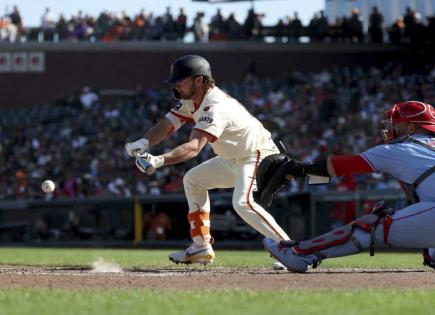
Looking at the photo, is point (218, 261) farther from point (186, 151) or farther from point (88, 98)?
point (88, 98)

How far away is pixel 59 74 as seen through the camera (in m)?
33.7

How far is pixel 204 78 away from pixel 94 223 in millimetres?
14017

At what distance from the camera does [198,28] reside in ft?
104

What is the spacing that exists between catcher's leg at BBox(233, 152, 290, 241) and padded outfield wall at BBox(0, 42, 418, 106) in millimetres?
24076

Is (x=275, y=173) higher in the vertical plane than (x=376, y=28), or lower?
lower

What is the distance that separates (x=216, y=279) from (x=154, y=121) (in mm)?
20907

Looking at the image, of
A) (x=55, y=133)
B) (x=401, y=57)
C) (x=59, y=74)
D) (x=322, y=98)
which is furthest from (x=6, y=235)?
(x=401, y=57)

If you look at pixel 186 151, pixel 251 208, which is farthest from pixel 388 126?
pixel 186 151

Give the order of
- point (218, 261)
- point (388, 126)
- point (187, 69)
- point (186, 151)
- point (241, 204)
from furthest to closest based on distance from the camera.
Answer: point (218, 261), point (187, 69), point (241, 204), point (186, 151), point (388, 126)

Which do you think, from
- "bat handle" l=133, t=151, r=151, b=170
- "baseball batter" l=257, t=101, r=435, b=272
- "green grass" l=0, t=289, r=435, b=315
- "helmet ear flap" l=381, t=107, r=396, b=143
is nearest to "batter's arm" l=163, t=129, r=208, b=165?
"bat handle" l=133, t=151, r=151, b=170

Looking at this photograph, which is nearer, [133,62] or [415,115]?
[415,115]

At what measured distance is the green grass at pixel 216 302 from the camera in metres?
5.03

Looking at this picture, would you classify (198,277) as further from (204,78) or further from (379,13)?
(379,13)

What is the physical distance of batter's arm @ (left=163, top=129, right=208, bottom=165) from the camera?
742cm
